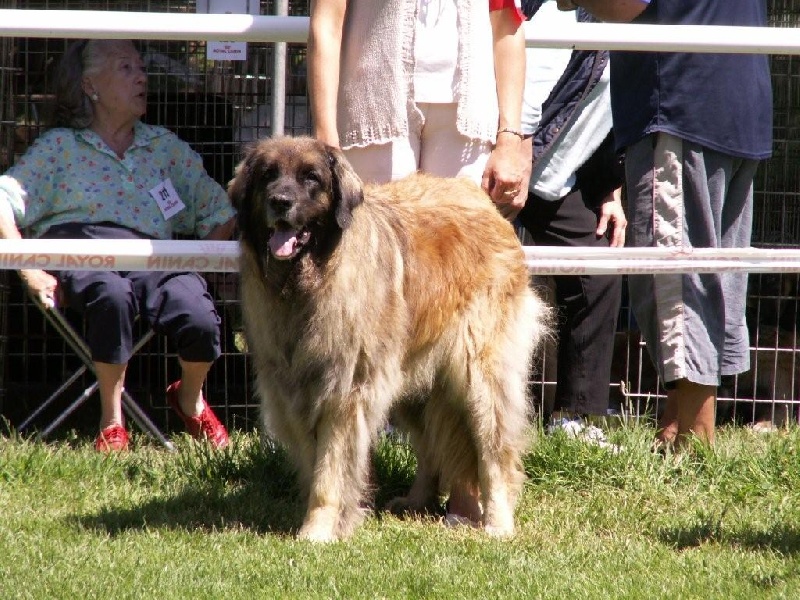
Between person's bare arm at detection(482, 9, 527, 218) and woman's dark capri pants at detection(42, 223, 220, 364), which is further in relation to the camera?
woman's dark capri pants at detection(42, 223, 220, 364)

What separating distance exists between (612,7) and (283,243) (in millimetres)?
1844

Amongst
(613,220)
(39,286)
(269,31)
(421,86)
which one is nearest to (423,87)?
(421,86)

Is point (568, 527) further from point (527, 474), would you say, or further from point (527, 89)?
point (527, 89)

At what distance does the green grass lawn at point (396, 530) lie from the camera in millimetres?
3678

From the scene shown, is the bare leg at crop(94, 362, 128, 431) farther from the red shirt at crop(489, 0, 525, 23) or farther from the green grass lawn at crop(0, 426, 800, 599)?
the red shirt at crop(489, 0, 525, 23)

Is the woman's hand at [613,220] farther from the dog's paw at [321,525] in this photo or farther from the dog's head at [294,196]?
the dog's paw at [321,525]

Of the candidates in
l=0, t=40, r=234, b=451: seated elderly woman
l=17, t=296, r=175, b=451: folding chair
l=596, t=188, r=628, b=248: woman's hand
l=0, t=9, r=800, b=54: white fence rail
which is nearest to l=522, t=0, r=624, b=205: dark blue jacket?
l=596, t=188, r=628, b=248: woman's hand

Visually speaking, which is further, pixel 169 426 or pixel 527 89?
pixel 169 426

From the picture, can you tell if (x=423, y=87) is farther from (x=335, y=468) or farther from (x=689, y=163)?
(x=335, y=468)

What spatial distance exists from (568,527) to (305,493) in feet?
3.40

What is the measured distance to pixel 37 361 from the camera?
693 centimetres

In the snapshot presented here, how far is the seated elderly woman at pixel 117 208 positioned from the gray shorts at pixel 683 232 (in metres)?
2.12

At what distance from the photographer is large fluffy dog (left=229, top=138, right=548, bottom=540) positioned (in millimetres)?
4102

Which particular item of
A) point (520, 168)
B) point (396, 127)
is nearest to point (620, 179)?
point (520, 168)
